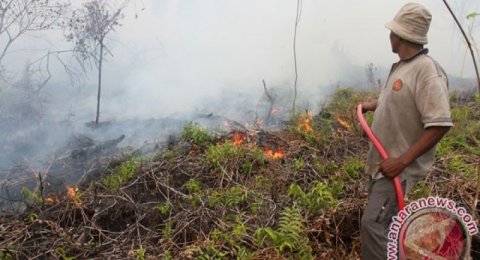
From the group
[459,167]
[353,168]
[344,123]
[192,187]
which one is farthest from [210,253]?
[344,123]

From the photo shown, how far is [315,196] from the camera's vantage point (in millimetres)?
4605

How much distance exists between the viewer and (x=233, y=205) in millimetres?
4688

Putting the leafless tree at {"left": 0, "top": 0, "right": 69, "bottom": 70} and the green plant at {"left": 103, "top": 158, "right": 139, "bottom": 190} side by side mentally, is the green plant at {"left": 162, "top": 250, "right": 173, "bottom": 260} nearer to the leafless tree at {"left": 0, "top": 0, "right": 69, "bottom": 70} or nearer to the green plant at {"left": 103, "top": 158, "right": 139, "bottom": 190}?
the green plant at {"left": 103, "top": 158, "right": 139, "bottom": 190}

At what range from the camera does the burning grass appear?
393 centimetres

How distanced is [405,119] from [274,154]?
3195 millimetres

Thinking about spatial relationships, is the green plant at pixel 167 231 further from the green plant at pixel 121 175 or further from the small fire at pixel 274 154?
the small fire at pixel 274 154

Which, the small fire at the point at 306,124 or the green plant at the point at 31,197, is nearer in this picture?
the green plant at the point at 31,197

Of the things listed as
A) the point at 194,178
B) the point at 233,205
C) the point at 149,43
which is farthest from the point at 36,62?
the point at 233,205

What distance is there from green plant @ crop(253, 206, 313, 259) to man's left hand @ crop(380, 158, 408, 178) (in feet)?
3.65

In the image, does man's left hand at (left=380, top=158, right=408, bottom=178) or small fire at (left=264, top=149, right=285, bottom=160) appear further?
small fire at (left=264, top=149, right=285, bottom=160)

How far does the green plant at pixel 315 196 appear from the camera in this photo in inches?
174
